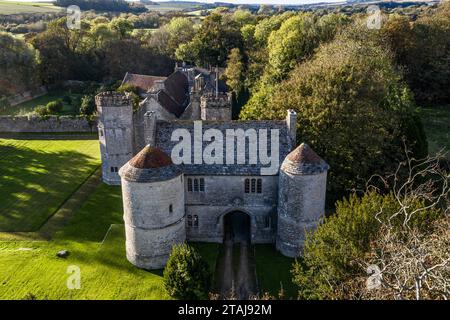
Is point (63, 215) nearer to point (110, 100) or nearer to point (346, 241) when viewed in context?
point (110, 100)

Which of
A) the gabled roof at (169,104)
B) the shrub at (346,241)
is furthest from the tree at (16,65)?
the shrub at (346,241)

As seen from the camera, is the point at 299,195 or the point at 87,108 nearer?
the point at 299,195

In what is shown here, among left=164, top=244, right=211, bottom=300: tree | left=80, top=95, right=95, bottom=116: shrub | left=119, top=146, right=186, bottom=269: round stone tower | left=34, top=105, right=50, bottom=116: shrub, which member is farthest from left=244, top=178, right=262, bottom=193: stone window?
left=34, top=105, right=50, bottom=116: shrub

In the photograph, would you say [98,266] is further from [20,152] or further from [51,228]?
[20,152]

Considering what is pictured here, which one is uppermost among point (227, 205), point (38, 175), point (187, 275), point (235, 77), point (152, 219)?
point (235, 77)

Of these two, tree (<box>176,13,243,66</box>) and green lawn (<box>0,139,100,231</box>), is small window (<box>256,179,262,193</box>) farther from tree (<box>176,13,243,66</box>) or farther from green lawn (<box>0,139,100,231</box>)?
tree (<box>176,13,243,66</box>)

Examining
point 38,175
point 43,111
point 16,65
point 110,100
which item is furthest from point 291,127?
point 16,65
